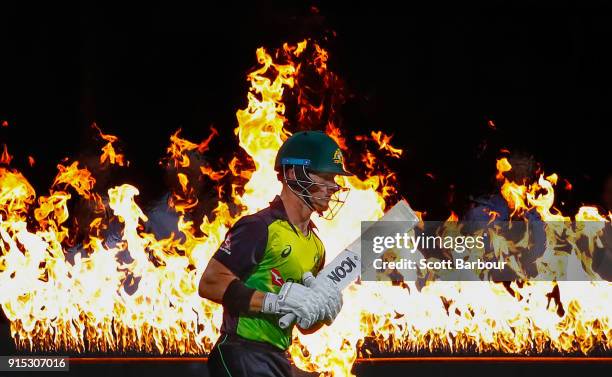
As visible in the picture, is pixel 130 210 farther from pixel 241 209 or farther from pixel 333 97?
pixel 333 97

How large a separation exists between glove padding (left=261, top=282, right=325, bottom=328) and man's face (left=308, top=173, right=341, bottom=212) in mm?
614

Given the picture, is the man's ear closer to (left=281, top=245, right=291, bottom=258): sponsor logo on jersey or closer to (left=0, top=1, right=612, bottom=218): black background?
(left=281, top=245, right=291, bottom=258): sponsor logo on jersey

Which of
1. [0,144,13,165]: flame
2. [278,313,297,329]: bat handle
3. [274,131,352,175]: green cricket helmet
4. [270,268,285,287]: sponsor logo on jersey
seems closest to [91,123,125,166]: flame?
[0,144,13,165]: flame

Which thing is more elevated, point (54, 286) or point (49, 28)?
point (49, 28)

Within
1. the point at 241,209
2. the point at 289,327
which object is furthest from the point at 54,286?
the point at 289,327

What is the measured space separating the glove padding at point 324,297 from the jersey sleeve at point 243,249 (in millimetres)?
268

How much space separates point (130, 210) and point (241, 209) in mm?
879

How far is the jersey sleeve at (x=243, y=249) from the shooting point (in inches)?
179

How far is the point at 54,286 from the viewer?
291 inches

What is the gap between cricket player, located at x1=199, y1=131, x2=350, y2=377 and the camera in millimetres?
4441

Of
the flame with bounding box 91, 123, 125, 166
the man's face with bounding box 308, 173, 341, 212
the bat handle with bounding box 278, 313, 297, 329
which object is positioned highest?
the flame with bounding box 91, 123, 125, 166

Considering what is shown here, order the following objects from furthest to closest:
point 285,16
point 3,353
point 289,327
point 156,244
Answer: point 285,16 → point 156,244 → point 3,353 → point 289,327

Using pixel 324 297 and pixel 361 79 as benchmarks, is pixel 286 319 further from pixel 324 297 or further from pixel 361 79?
pixel 361 79

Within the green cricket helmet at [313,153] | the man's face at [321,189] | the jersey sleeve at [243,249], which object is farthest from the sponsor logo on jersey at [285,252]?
the green cricket helmet at [313,153]
